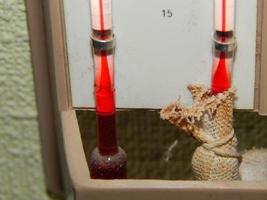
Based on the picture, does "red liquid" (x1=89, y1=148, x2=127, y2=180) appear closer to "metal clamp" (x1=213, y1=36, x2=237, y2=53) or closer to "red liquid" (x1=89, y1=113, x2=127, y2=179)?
"red liquid" (x1=89, y1=113, x2=127, y2=179)

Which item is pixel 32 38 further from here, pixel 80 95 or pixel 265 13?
pixel 265 13

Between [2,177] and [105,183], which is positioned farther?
[2,177]

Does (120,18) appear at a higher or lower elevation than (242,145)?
higher

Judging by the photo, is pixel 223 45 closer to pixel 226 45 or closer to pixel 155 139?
pixel 226 45

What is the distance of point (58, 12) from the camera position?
0.41 meters

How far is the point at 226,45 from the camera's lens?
1.28 feet

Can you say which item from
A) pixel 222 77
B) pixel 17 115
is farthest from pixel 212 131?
pixel 17 115

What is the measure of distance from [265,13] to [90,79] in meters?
0.13

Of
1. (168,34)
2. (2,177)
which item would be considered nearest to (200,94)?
(168,34)

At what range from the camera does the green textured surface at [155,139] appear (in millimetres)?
453

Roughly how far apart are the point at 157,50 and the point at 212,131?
0.23ft

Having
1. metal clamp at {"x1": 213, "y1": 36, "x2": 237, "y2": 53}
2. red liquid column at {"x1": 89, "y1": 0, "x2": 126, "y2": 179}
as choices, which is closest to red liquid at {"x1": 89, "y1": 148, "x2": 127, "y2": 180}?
red liquid column at {"x1": 89, "y1": 0, "x2": 126, "y2": 179}

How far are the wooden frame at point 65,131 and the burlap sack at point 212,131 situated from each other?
4cm

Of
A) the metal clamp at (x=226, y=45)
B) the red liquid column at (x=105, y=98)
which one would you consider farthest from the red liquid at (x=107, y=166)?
the metal clamp at (x=226, y=45)
